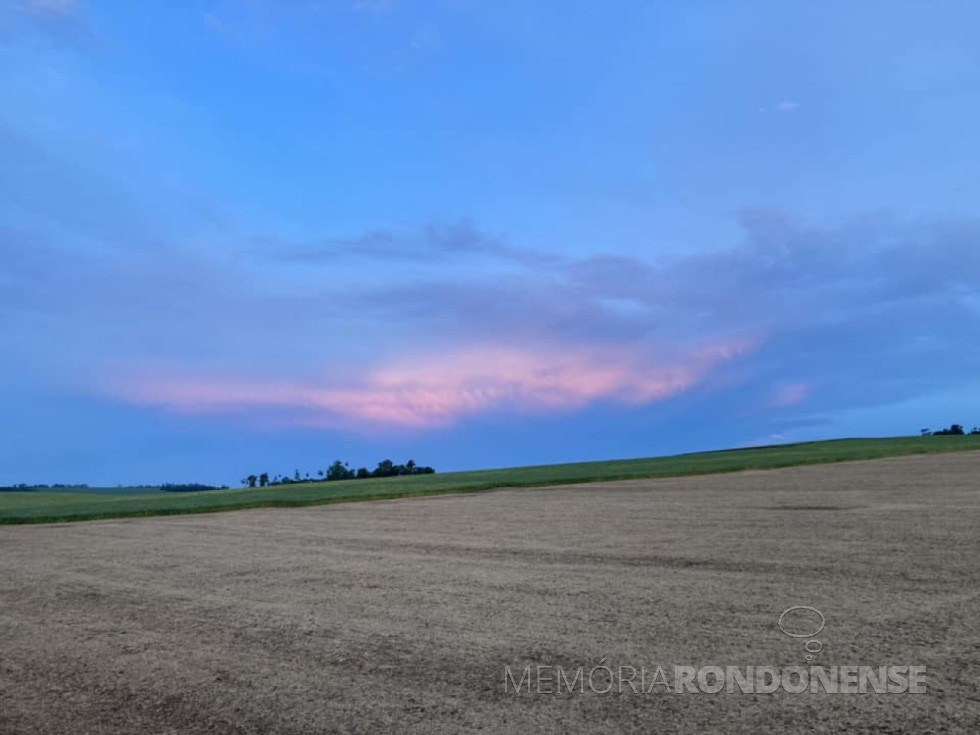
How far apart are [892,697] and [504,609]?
4.92m

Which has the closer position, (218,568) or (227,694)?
(227,694)

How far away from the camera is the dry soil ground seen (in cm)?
605

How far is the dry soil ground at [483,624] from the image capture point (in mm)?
6047

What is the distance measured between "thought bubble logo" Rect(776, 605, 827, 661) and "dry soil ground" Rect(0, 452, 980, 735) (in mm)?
120

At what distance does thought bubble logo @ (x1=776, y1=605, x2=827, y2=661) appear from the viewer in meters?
7.40

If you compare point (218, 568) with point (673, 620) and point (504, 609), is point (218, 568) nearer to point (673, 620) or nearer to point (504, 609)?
point (504, 609)

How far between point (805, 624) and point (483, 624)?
377 cm

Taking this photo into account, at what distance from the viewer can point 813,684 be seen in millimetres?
6379

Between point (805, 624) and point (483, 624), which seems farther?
point (483, 624)

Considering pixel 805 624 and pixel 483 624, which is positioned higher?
pixel 483 624

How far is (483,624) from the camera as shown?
29.2ft

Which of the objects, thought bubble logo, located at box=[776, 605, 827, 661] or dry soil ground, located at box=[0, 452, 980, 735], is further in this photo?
thought bubble logo, located at box=[776, 605, 827, 661]

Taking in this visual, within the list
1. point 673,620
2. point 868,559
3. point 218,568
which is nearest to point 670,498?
point 868,559

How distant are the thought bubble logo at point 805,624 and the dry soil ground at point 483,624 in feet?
0.39
